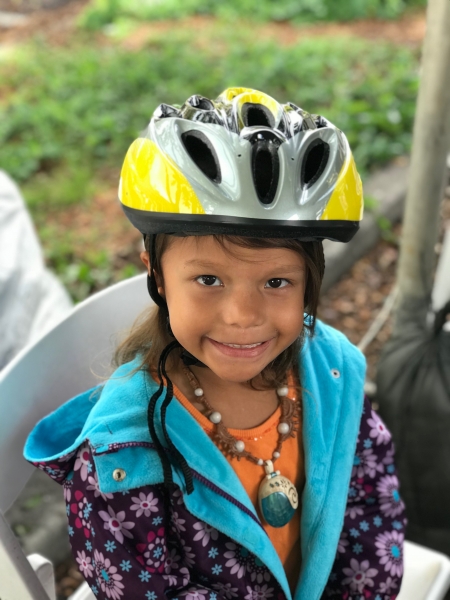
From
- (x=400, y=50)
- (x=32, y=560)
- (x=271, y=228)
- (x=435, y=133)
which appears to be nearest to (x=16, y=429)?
(x=32, y=560)

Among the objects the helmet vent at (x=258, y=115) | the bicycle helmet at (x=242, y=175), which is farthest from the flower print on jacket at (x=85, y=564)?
the helmet vent at (x=258, y=115)

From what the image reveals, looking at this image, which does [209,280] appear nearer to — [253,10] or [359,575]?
[359,575]

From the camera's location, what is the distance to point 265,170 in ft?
4.09

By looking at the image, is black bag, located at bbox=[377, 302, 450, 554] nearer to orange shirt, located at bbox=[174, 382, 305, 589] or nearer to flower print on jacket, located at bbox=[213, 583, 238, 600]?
orange shirt, located at bbox=[174, 382, 305, 589]

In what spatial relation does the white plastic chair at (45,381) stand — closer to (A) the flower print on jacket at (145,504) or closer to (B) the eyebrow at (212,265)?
(A) the flower print on jacket at (145,504)

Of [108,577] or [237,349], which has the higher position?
[237,349]

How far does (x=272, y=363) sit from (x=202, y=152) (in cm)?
52

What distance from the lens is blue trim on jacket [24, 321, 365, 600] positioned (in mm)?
1345

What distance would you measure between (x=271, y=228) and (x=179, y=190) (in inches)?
7.1

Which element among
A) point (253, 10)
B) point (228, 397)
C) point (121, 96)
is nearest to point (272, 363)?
point (228, 397)

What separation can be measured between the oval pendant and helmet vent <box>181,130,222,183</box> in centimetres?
67

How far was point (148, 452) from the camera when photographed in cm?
136

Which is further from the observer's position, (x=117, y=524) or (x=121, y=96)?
(x=121, y=96)

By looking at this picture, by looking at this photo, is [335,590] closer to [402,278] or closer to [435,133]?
[402,278]
